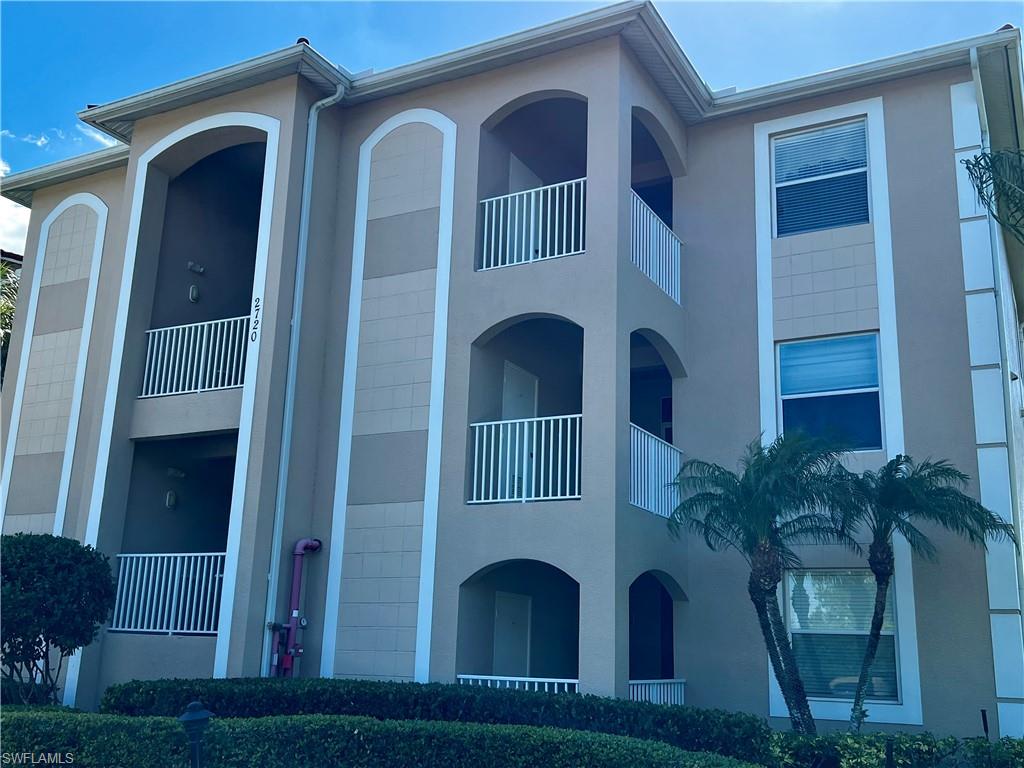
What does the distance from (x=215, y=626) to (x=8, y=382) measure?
6.86 m

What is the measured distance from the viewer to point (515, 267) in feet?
43.5

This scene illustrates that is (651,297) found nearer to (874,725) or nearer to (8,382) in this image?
(874,725)

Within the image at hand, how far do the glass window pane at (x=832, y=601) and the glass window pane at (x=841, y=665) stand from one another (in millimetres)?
132

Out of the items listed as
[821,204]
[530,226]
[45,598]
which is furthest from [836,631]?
[45,598]

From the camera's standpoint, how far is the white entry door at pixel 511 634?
1368 centimetres

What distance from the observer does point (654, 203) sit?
16.4 metres

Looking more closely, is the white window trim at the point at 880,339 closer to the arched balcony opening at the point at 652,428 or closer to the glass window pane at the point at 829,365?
the glass window pane at the point at 829,365

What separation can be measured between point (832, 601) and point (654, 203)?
6.80 m

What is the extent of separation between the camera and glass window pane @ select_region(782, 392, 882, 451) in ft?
42.6

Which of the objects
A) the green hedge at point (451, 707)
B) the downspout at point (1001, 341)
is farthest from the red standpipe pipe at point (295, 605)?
the downspout at point (1001, 341)

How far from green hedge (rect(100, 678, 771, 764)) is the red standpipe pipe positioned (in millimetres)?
879

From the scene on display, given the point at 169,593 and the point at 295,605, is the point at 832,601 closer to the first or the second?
the point at 295,605

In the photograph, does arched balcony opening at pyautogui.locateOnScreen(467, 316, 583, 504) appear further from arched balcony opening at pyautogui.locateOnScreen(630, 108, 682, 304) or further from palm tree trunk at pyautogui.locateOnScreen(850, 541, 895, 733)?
palm tree trunk at pyautogui.locateOnScreen(850, 541, 895, 733)

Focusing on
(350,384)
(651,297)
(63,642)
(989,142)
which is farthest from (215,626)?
(989,142)
